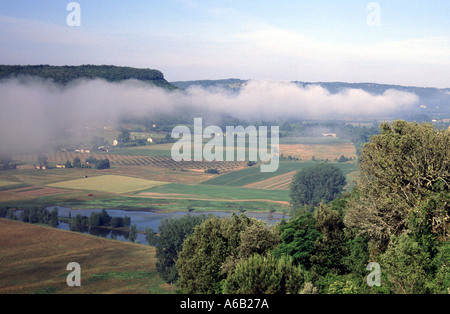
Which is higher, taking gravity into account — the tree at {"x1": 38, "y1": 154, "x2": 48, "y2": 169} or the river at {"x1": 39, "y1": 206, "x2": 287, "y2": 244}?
the tree at {"x1": 38, "y1": 154, "x2": 48, "y2": 169}

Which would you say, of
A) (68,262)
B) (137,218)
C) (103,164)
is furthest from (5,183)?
(68,262)

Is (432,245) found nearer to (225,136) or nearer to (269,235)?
(269,235)

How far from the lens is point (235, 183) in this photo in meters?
118

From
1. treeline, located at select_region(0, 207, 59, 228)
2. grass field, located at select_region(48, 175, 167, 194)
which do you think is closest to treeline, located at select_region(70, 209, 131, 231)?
treeline, located at select_region(0, 207, 59, 228)

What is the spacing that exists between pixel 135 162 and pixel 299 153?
2339 inches

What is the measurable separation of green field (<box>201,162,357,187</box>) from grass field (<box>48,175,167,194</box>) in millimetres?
16085

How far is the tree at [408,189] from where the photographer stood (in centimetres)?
2767

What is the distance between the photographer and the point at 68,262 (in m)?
53.1

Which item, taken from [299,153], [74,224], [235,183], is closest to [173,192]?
[235,183]

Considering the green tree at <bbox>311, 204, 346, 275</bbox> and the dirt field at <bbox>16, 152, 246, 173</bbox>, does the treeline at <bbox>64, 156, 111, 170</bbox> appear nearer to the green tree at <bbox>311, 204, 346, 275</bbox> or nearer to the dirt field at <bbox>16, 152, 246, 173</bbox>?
the dirt field at <bbox>16, 152, 246, 173</bbox>

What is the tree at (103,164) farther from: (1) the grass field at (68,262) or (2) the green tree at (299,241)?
(2) the green tree at (299,241)

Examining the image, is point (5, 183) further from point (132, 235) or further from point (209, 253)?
point (209, 253)

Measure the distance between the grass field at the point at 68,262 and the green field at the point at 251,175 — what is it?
57205 millimetres

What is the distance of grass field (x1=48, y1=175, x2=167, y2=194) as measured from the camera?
105 m
